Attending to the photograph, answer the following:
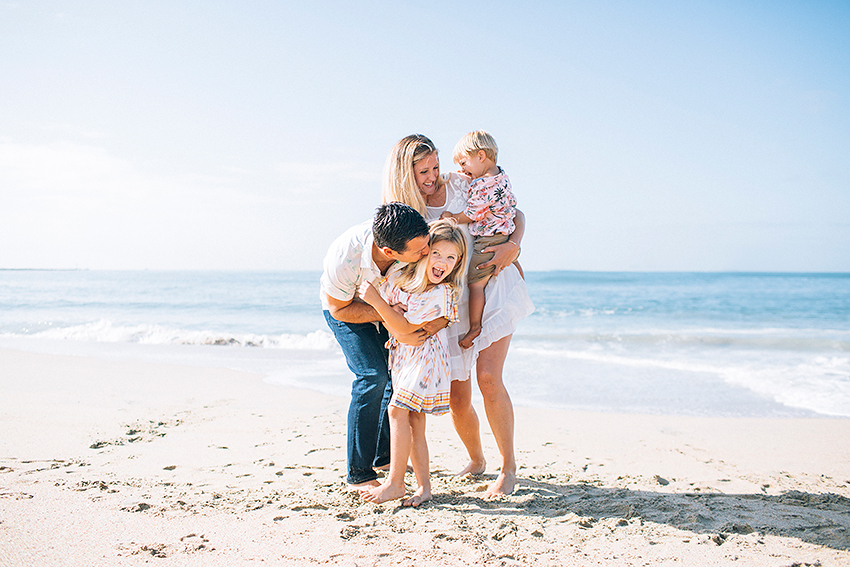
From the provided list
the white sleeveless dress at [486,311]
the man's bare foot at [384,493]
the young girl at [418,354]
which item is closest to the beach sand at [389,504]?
the man's bare foot at [384,493]

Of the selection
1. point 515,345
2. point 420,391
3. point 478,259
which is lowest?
point 515,345

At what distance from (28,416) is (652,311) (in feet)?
61.0

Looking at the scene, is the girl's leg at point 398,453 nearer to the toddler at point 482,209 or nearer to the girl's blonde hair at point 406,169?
the toddler at point 482,209

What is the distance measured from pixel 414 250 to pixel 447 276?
0.28m

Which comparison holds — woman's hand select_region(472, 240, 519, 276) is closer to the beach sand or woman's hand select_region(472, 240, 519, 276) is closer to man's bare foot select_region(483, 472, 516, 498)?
man's bare foot select_region(483, 472, 516, 498)

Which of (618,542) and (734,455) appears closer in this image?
(618,542)

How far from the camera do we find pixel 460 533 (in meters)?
2.49

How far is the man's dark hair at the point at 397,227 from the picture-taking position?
8.96 ft

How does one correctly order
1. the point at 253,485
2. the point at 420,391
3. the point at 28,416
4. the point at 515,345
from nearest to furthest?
the point at 420,391 < the point at 253,485 < the point at 28,416 < the point at 515,345

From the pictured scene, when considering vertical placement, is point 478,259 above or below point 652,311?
above

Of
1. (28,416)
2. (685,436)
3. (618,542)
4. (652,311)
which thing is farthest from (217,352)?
(652,311)

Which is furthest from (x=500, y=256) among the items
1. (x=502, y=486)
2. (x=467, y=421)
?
(x=502, y=486)

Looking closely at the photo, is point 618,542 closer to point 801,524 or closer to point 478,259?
point 801,524

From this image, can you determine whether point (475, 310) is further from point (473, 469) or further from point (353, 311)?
point (473, 469)
